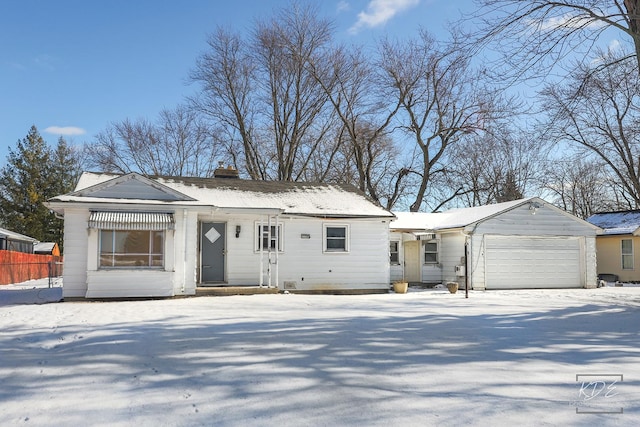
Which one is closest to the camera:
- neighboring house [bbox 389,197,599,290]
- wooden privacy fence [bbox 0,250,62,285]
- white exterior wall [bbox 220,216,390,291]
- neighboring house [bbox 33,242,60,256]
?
white exterior wall [bbox 220,216,390,291]

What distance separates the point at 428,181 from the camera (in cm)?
3572

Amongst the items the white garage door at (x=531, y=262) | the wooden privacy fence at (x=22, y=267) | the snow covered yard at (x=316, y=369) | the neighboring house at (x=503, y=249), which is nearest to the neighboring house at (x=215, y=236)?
the neighboring house at (x=503, y=249)

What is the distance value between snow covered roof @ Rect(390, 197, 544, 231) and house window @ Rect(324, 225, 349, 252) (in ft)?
9.42

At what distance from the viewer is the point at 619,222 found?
26828mm

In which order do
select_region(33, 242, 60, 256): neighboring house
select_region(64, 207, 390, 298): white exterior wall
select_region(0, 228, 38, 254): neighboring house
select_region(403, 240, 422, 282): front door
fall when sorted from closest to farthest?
select_region(64, 207, 390, 298): white exterior wall → select_region(403, 240, 422, 282): front door → select_region(0, 228, 38, 254): neighboring house → select_region(33, 242, 60, 256): neighboring house

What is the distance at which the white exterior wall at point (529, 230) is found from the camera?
2008 centimetres

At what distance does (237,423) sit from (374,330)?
15.9ft

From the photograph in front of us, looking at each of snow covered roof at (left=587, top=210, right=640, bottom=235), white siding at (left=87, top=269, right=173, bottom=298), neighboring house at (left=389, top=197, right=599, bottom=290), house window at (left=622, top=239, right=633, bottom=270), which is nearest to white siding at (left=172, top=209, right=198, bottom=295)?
white siding at (left=87, top=269, right=173, bottom=298)

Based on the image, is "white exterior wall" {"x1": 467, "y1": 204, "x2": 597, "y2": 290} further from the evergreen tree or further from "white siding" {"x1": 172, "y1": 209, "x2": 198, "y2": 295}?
the evergreen tree

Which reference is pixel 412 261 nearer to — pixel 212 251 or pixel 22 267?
pixel 212 251

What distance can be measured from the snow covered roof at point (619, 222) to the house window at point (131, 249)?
20906 mm

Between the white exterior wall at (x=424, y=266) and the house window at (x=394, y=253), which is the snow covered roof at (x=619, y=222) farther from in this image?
the house window at (x=394, y=253)

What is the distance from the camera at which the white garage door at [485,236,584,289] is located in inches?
806

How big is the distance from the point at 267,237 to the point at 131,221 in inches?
170
